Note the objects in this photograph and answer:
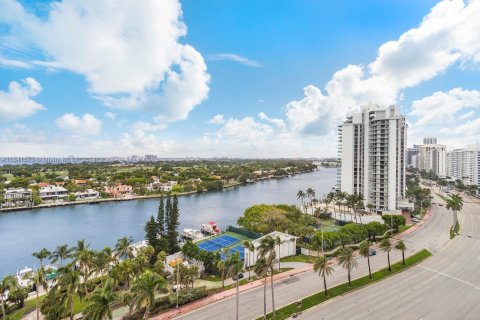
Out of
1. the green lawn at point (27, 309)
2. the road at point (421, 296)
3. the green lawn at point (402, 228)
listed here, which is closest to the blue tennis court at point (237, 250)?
the road at point (421, 296)

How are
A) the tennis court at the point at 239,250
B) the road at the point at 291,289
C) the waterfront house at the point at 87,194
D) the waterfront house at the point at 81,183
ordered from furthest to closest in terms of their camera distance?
1. the waterfront house at the point at 81,183
2. the waterfront house at the point at 87,194
3. the tennis court at the point at 239,250
4. the road at the point at 291,289

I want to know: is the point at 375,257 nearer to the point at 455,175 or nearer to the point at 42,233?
the point at 42,233

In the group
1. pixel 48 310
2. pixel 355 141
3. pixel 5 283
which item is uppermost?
pixel 355 141

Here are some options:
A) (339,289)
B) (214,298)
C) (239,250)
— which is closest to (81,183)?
(239,250)

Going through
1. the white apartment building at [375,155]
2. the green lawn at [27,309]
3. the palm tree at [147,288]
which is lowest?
the green lawn at [27,309]

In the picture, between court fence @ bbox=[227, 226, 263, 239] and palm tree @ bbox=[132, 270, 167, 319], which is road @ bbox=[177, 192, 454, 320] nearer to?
palm tree @ bbox=[132, 270, 167, 319]

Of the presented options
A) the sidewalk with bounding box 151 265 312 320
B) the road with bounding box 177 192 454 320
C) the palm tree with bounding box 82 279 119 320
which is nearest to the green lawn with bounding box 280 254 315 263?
the road with bounding box 177 192 454 320

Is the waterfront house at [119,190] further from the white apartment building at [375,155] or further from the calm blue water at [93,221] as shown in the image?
the white apartment building at [375,155]

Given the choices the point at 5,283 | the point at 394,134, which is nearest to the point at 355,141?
the point at 394,134
